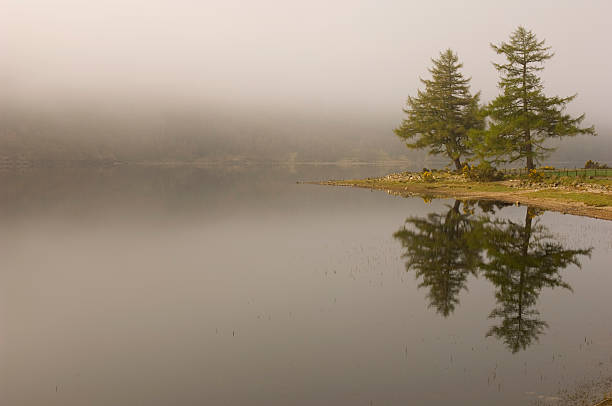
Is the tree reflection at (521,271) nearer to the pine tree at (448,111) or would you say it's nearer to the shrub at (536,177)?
the shrub at (536,177)

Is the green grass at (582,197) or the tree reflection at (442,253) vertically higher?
the green grass at (582,197)

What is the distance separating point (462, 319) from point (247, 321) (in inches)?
289

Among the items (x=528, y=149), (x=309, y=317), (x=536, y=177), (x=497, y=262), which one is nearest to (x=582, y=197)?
(x=536, y=177)

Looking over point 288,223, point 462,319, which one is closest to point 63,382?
point 462,319

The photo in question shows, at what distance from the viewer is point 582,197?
44.0 m

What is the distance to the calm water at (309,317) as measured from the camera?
1111cm

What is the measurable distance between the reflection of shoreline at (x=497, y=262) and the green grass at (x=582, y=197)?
7956 mm

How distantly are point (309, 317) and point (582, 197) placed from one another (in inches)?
1535

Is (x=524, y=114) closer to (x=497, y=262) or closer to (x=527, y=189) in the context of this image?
(x=527, y=189)

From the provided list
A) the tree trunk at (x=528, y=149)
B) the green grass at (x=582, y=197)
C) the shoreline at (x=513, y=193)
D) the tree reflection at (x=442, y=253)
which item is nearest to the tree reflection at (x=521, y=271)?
the tree reflection at (x=442, y=253)

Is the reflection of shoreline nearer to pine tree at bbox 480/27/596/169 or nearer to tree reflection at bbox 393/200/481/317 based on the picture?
tree reflection at bbox 393/200/481/317

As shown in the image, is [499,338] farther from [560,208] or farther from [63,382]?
[560,208]

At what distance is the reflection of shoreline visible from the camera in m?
15.7

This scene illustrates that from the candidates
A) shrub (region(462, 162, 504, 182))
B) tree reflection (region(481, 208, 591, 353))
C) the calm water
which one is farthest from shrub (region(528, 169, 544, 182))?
tree reflection (region(481, 208, 591, 353))
